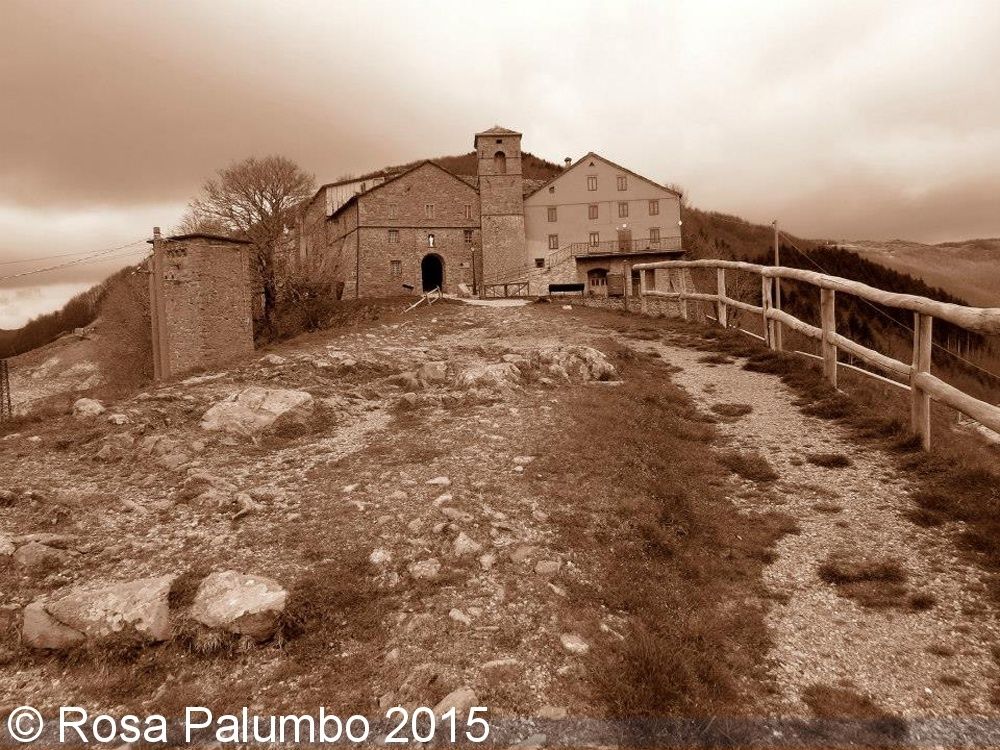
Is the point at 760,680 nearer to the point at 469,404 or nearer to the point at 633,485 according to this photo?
the point at 633,485

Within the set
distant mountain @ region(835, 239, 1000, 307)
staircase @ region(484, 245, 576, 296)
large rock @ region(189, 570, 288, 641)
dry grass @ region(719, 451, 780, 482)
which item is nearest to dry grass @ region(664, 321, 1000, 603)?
dry grass @ region(719, 451, 780, 482)

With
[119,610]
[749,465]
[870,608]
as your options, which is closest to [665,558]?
[870,608]

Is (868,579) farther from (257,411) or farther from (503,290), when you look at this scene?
(503,290)

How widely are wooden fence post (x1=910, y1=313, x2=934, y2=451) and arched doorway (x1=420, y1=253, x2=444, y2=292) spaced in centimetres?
Result: 5219

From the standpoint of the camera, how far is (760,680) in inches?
161

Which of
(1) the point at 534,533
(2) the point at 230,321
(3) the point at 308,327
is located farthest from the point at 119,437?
(3) the point at 308,327

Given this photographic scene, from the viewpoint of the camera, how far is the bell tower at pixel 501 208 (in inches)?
2226

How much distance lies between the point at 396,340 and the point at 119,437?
8542 mm

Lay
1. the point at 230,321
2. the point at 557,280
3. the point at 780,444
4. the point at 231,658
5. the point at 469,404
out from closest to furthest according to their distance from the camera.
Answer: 1. the point at 231,658
2. the point at 780,444
3. the point at 469,404
4. the point at 230,321
5. the point at 557,280

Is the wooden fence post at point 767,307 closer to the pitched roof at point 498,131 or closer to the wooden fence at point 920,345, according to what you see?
the wooden fence at point 920,345

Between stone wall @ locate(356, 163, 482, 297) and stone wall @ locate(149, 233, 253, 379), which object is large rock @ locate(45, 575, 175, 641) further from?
stone wall @ locate(356, 163, 482, 297)

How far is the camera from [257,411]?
9625mm

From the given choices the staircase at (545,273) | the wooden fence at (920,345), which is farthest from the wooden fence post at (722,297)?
the staircase at (545,273)

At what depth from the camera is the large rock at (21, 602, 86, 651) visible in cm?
466
